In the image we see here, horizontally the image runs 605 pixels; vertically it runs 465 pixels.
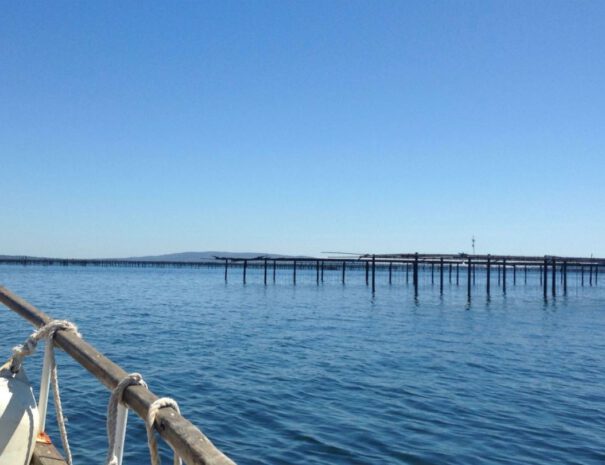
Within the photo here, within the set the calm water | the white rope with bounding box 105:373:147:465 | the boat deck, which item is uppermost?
the white rope with bounding box 105:373:147:465

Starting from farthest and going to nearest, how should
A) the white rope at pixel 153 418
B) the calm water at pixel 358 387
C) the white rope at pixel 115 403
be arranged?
the calm water at pixel 358 387 → the white rope at pixel 115 403 → the white rope at pixel 153 418

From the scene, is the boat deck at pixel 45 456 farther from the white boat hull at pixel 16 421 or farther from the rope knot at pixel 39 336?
the rope knot at pixel 39 336

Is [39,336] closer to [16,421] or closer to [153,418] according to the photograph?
[16,421]

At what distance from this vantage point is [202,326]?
2464cm

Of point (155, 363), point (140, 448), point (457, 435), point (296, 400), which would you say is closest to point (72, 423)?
point (140, 448)

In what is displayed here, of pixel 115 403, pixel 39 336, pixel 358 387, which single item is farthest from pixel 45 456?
pixel 358 387

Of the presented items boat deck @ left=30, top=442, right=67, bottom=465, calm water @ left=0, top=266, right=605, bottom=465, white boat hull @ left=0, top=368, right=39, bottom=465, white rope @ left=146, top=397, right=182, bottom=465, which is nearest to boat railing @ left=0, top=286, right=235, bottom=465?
white rope @ left=146, top=397, right=182, bottom=465

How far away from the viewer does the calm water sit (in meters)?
8.83

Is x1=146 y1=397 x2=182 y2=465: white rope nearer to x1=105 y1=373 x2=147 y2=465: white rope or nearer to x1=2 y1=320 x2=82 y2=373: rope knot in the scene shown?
x1=105 y1=373 x2=147 y2=465: white rope

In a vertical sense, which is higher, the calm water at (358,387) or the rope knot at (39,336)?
the rope knot at (39,336)

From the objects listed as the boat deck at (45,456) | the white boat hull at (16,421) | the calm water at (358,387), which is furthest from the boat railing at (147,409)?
the calm water at (358,387)

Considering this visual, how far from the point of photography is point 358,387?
12797 millimetres

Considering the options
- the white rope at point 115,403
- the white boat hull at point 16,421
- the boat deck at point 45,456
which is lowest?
the boat deck at point 45,456

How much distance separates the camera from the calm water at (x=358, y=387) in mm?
8828
